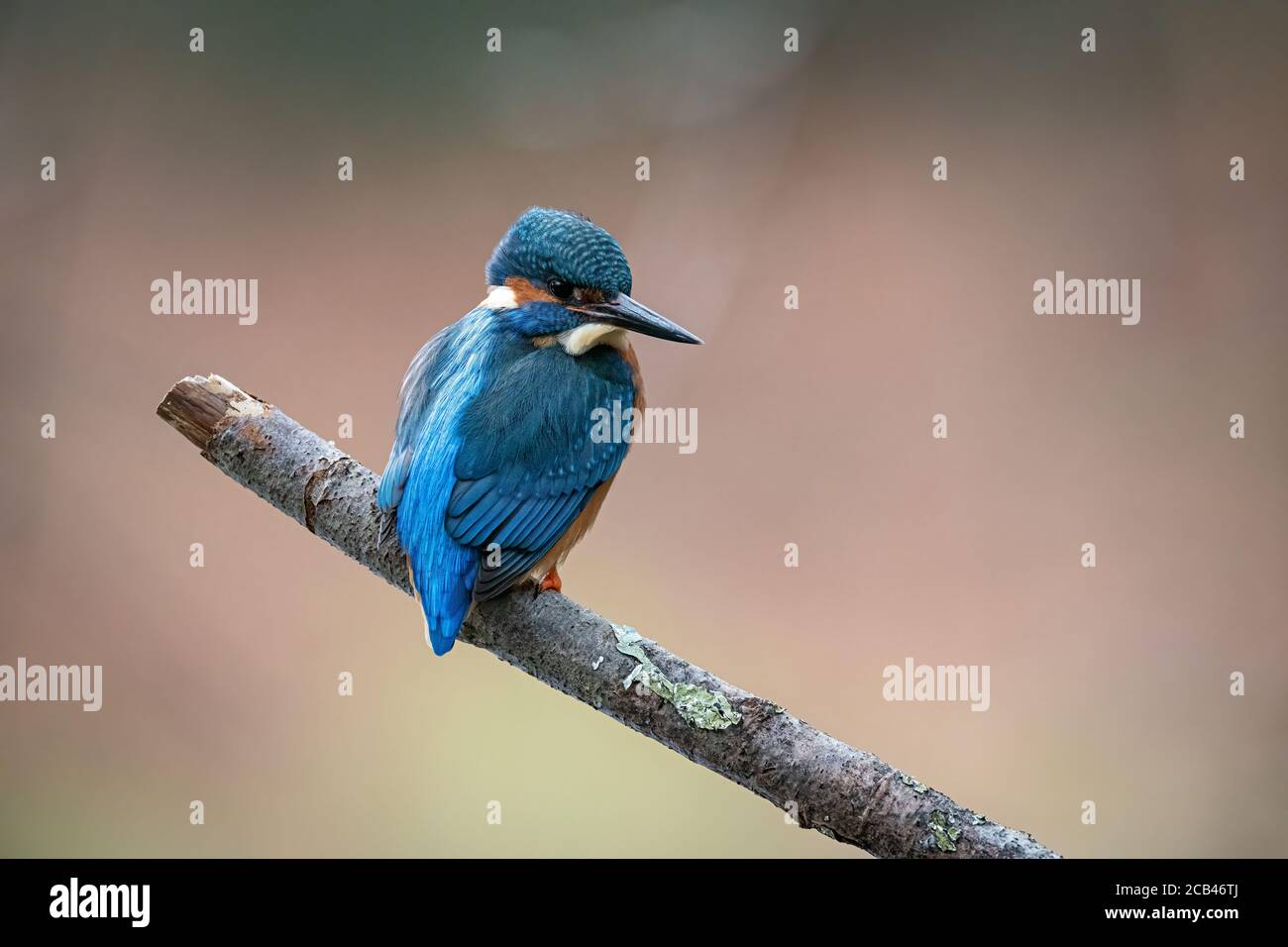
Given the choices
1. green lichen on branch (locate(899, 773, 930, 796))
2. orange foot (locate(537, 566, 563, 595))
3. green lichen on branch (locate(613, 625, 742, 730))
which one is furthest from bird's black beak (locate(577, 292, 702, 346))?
green lichen on branch (locate(899, 773, 930, 796))

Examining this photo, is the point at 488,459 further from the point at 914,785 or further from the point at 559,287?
the point at 914,785

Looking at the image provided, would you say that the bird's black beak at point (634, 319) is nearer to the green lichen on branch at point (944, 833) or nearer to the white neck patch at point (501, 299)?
the white neck patch at point (501, 299)

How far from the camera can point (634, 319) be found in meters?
1.65

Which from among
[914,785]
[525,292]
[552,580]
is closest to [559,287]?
[525,292]

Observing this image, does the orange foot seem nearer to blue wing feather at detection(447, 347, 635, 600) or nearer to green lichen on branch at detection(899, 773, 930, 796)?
blue wing feather at detection(447, 347, 635, 600)

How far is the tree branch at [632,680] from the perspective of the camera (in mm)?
1305

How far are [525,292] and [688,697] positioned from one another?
26.8 inches

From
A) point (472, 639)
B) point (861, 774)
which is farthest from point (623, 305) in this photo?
point (861, 774)

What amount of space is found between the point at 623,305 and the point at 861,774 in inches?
28.9

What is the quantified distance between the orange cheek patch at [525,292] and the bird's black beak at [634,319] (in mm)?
62

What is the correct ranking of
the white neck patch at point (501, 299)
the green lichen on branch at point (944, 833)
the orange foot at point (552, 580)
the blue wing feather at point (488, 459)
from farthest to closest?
the white neck patch at point (501, 299)
the orange foot at point (552, 580)
the blue wing feather at point (488, 459)
the green lichen on branch at point (944, 833)

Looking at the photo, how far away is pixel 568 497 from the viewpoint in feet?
5.38

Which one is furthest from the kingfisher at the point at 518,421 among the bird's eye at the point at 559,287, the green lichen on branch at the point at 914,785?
the green lichen on branch at the point at 914,785
